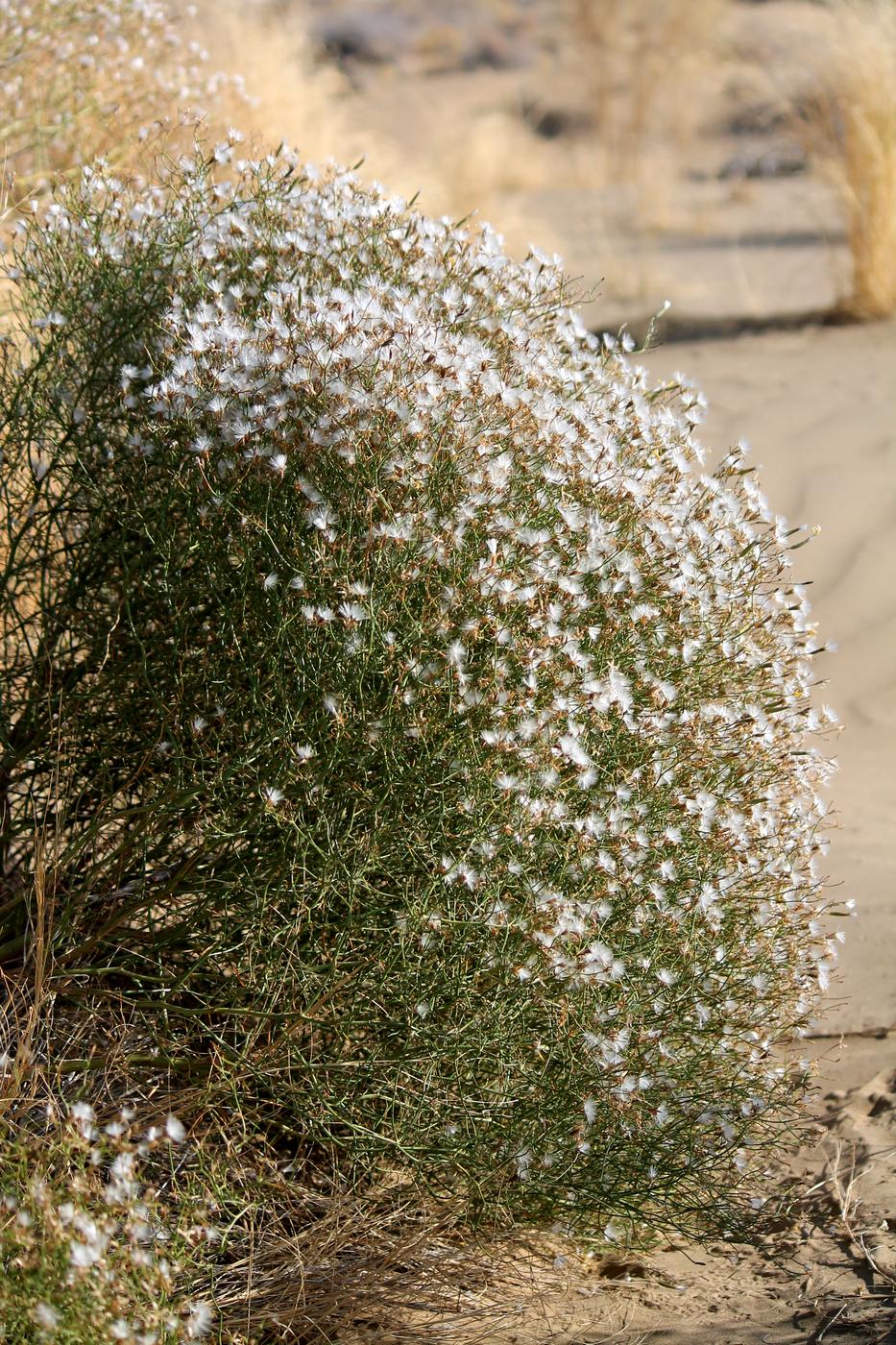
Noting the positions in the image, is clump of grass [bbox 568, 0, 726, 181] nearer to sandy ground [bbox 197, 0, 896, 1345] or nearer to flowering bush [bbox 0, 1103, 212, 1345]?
sandy ground [bbox 197, 0, 896, 1345]

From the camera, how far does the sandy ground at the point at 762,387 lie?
2.42m

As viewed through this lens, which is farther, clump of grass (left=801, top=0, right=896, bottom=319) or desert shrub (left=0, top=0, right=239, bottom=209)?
clump of grass (left=801, top=0, right=896, bottom=319)

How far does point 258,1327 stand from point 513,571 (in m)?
1.20

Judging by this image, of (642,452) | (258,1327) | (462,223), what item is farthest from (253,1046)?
(462,223)

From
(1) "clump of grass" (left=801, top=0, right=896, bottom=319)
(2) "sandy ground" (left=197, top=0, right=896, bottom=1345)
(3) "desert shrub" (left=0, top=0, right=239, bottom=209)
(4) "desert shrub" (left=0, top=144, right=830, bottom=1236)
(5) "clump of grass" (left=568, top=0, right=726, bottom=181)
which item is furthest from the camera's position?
(5) "clump of grass" (left=568, top=0, right=726, bottom=181)

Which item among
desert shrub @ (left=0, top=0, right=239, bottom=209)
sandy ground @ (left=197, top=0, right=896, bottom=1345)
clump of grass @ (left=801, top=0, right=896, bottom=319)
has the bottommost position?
sandy ground @ (left=197, top=0, right=896, bottom=1345)

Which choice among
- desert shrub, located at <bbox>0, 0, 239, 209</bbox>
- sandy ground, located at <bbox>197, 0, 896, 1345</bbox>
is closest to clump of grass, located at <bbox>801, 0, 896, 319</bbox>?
sandy ground, located at <bbox>197, 0, 896, 1345</bbox>

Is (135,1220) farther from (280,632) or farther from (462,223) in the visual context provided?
(462,223)

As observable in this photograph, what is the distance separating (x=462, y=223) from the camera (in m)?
2.67

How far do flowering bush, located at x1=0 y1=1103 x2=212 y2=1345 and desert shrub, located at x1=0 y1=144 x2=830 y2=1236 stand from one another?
0.29 meters

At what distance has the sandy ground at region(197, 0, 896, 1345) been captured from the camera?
2422 millimetres

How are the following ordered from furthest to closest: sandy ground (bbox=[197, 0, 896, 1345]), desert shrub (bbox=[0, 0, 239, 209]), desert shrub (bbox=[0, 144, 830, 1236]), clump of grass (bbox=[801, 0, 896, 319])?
clump of grass (bbox=[801, 0, 896, 319]) < desert shrub (bbox=[0, 0, 239, 209]) < sandy ground (bbox=[197, 0, 896, 1345]) < desert shrub (bbox=[0, 144, 830, 1236])

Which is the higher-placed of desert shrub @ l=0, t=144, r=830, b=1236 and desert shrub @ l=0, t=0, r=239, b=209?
desert shrub @ l=0, t=0, r=239, b=209

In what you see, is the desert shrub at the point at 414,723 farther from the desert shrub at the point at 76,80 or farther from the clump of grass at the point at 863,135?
the clump of grass at the point at 863,135
